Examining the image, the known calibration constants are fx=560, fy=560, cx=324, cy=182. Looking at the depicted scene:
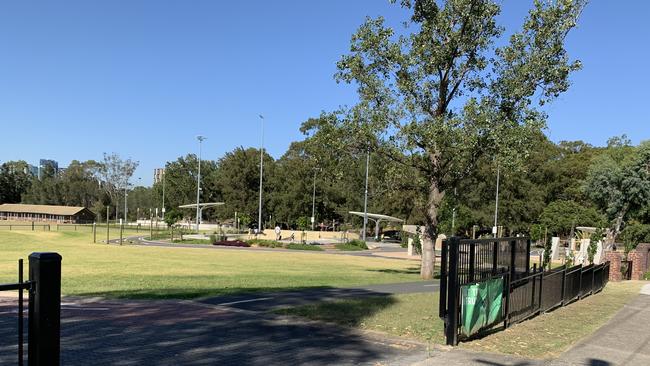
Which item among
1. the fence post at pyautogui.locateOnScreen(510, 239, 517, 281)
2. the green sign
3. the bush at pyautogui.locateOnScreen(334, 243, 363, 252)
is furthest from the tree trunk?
the bush at pyautogui.locateOnScreen(334, 243, 363, 252)

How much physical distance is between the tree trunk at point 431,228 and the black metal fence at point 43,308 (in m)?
19.7

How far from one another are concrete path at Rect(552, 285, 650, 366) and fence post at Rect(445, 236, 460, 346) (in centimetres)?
140

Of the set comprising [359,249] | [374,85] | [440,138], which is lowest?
[359,249]

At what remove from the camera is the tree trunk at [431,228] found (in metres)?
22.4

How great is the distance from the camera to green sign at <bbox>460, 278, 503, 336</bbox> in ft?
27.4

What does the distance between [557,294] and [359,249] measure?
44.8m

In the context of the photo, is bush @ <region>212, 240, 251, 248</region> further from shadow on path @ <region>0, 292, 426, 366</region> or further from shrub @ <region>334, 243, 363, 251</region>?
shadow on path @ <region>0, 292, 426, 366</region>

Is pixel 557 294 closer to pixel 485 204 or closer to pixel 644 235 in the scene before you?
pixel 644 235

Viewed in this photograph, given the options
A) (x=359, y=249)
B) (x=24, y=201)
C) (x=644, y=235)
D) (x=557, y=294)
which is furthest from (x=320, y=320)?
(x=24, y=201)

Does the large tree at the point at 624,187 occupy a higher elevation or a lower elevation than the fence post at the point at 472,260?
higher

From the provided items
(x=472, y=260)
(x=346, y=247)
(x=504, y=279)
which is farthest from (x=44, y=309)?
(x=346, y=247)

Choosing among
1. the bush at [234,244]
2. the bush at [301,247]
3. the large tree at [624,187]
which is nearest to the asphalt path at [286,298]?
the large tree at [624,187]

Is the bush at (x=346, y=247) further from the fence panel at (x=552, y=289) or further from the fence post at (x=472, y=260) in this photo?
the fence post at (x=472, y=260)

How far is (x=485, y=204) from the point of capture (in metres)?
81.4
